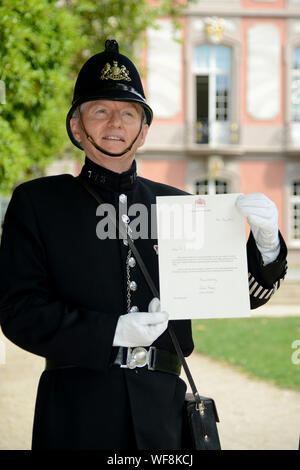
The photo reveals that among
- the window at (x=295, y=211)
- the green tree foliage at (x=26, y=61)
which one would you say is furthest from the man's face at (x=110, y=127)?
the window at (x=295, y=211)

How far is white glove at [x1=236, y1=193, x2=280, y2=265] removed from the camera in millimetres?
1992

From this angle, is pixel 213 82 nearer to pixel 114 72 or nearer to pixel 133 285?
pixel 114 72

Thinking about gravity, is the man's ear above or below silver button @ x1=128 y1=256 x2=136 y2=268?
above

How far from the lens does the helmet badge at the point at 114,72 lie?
2150mm

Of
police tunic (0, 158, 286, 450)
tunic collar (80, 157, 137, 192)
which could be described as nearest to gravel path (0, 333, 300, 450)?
police tunic (0, 158, 286, 450)

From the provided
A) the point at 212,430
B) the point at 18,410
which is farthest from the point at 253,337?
the point at 212,430

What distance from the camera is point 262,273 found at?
2.11 m

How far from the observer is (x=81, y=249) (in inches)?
82.9

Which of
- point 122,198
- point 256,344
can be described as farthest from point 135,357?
point 256,344

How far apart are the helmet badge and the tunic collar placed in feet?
1.00

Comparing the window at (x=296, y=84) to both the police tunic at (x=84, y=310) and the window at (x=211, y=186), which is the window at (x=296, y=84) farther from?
the police tunic at (x=84, y=310)

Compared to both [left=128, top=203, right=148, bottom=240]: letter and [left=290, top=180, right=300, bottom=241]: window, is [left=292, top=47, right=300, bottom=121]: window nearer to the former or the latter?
[left=290, top=180, right=300, bottom=241]: window

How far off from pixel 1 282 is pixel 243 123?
16577 mm

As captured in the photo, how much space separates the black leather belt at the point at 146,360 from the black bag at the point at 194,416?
2.4 inches
